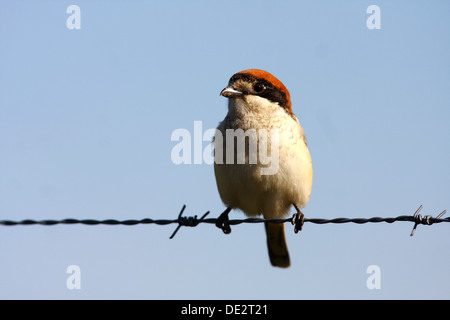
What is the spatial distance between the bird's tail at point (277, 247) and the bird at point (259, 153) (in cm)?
62

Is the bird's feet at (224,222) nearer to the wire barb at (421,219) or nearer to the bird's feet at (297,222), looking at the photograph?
the bird's feet at (297,222)

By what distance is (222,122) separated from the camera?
6.10m

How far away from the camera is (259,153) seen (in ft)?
18.6

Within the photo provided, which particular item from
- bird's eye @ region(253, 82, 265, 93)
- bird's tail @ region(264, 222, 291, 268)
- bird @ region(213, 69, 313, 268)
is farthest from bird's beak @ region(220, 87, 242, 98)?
bird's tail @ region(264, 222, 291, 268)

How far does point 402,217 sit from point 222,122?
2249mm

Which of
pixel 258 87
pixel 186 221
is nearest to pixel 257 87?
pixel 258 87

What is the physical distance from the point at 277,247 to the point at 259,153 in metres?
1.68

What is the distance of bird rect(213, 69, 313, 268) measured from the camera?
5695 mm

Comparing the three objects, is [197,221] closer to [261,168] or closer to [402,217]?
[261,168]

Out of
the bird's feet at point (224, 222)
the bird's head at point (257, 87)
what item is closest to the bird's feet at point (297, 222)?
the bird's feet at point (224, 222)

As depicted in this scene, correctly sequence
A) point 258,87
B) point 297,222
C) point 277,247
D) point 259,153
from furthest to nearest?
point 277,247, point 258,87, point 297,222, point 259,153

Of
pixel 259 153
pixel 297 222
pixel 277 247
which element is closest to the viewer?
pixel 259 153

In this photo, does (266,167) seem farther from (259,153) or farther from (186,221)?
(186,221)

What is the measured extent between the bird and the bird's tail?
2.04ft
